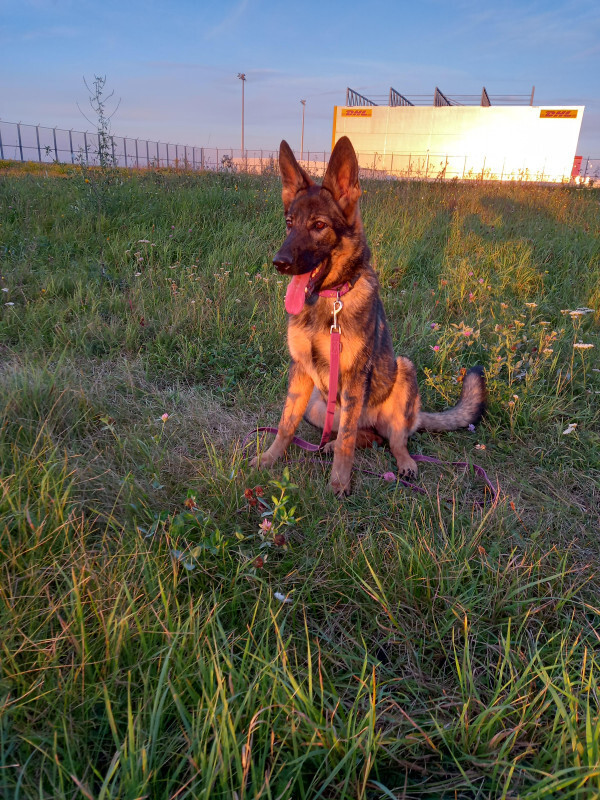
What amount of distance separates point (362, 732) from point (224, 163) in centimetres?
986

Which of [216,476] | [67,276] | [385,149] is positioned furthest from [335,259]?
[385,149]

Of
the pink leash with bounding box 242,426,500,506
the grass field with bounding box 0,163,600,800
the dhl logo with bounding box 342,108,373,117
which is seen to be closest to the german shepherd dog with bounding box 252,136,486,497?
the pink leash with bounding box 242,426,500,506

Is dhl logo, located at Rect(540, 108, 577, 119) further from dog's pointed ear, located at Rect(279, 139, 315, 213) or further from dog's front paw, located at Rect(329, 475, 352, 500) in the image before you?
dog's front paw, located at Rect(329, 475, 352, 500)

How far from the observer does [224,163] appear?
915cm

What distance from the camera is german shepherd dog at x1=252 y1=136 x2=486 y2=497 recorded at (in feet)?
7.78

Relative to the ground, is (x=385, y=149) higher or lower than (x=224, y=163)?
higher

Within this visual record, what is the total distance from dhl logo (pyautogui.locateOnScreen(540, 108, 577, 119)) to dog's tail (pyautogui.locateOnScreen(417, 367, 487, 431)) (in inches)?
1420

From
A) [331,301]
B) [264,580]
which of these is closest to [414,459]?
[331,301]

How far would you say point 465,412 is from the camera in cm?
302

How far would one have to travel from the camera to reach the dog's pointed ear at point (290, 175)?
2480mm

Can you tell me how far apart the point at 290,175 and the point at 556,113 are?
37.0 meters

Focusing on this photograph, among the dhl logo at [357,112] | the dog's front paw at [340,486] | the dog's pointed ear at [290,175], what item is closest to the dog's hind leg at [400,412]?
the dog's front paw at [340,486]

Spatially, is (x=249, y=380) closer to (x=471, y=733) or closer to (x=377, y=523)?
(x=377, y=523)

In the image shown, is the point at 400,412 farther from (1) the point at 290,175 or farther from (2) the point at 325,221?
(1) the point at 290,175
